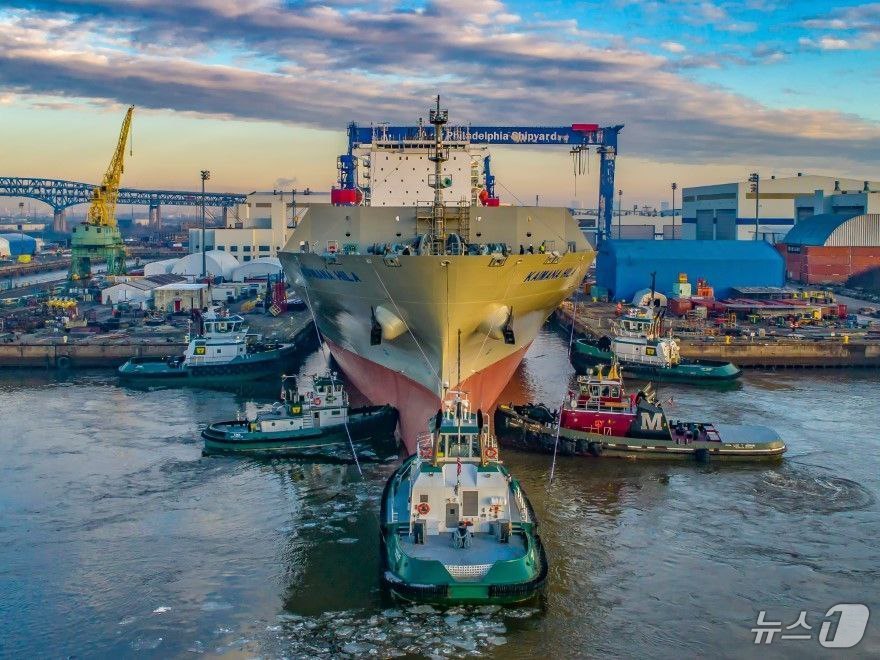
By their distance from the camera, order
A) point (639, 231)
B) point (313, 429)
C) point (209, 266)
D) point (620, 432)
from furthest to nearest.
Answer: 1. point (639, 231)
2. point (209, 266)
3. point (313, 429)
4. point (620, 432)

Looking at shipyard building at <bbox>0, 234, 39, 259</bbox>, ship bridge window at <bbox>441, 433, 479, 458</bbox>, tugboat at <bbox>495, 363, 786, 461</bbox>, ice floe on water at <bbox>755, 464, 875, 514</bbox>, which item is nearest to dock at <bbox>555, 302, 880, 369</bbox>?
tugboat at <bbox>495, 363, 786, 461</bbox>

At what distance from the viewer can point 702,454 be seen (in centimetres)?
2533

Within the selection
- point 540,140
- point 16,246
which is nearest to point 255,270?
point 540,140

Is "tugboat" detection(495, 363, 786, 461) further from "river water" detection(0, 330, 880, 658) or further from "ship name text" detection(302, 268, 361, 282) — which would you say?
"ship name text" detection(302, 268, 361, 282)

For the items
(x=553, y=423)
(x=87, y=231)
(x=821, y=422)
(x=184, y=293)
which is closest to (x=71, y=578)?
(x=553, y=423)

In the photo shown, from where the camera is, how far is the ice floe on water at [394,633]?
597 inches

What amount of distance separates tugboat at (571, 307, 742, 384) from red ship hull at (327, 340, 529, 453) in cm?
907

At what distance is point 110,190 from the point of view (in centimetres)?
7769

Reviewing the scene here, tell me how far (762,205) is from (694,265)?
26.1 metres

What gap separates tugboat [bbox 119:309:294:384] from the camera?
123ft

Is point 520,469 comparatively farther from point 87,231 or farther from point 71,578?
point 87,231

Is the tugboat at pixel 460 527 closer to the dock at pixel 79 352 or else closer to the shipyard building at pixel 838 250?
the dock at pixel 79 352

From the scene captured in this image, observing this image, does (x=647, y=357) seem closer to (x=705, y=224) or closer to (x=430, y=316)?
(x=430, y=316)

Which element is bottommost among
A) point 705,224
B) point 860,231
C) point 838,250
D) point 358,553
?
point 358,553
